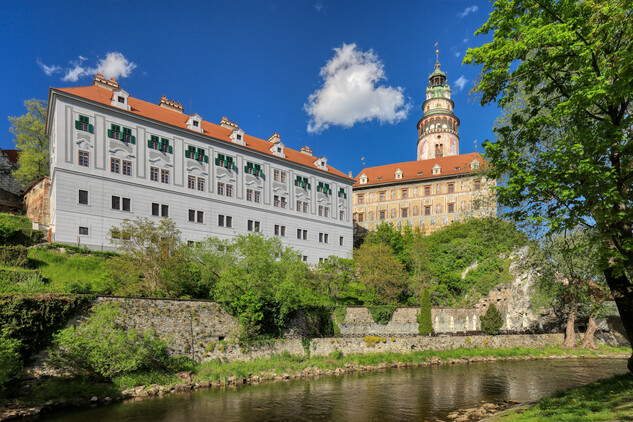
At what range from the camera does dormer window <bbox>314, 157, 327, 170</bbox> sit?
53500 millimetres

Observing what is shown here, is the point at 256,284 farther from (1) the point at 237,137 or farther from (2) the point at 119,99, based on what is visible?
(1) the point at 237,137

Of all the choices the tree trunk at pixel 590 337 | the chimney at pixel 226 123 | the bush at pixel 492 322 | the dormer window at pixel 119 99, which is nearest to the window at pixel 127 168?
the dormer window at pixel 119 99

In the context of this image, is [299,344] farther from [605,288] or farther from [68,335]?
[605,288]

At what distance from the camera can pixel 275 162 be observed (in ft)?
156

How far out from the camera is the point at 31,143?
46.7 metres

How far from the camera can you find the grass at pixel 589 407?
967cm

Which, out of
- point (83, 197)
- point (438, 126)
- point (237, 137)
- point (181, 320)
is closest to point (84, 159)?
point (83, 197)

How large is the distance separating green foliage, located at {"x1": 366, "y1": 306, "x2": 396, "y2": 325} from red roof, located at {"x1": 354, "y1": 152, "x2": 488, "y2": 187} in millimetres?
37326

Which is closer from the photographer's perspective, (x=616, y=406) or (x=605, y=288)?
(x=616, y=406)

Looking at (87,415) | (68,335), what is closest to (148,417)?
(87,415)

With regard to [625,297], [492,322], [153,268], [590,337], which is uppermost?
[153,268]

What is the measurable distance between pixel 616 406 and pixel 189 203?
36092 millimetres

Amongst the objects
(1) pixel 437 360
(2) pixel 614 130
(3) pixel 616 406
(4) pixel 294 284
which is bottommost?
(1) pixel 437 360

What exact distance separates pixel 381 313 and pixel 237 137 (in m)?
25.0
